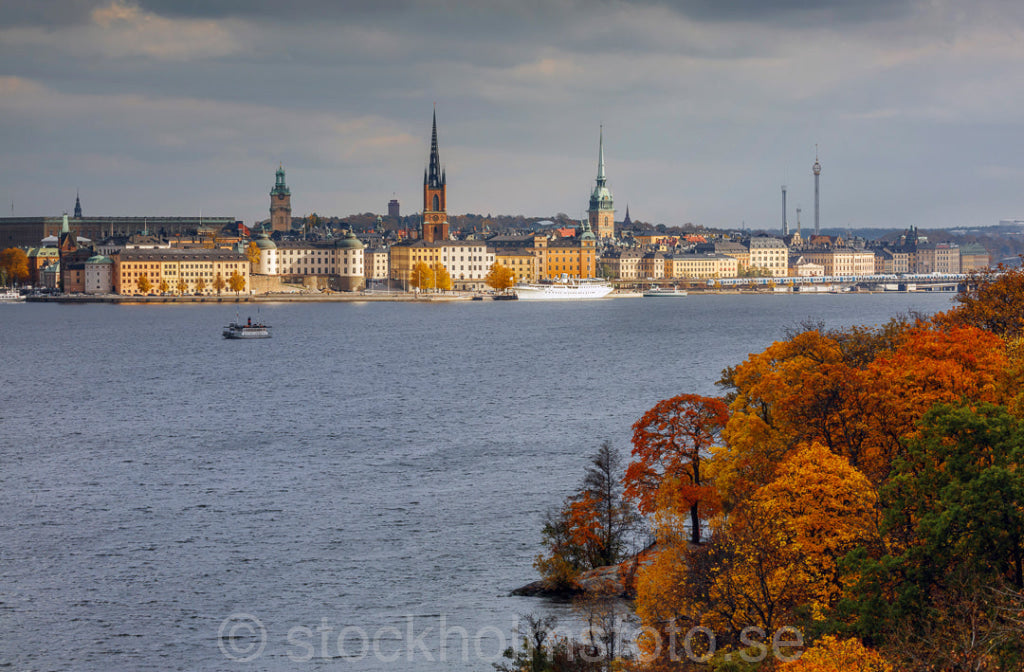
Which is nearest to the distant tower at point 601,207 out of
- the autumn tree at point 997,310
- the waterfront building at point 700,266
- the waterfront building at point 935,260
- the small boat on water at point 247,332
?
the waterfront building at point 700,266

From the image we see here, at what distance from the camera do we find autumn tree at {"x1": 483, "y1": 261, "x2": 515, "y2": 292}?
121000 mm

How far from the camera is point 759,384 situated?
19.7 meters

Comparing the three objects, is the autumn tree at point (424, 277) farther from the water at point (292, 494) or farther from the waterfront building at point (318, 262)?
the water at point (292, 494)

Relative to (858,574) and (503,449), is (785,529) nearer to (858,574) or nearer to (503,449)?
(858,574)

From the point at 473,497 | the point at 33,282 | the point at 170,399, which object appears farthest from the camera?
the point at 33,282

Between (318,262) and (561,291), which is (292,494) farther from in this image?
(318,262)

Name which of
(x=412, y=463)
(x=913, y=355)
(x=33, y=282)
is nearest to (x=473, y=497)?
(x=412, y=463)

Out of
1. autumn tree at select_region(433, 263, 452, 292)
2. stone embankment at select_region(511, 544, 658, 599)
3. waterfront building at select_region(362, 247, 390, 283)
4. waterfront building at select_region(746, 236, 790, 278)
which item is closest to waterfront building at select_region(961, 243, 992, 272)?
waterfront building at select_region(746, 236, 790, 278)

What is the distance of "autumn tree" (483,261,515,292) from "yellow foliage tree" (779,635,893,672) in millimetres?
110631

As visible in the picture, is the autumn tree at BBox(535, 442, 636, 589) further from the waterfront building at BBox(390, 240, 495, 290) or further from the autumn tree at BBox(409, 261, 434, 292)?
the waterfront building at BBox(390, 240, 495, 290)

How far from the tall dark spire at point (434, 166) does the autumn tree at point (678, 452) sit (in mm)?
116527

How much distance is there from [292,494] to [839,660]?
15.3 meters

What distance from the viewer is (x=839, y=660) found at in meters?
10.2

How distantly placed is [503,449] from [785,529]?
1595cm
